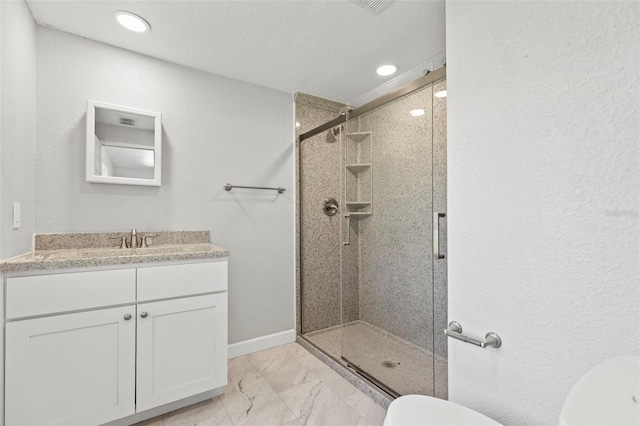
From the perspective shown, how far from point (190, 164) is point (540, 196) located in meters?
2.11

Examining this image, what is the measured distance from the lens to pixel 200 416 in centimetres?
160

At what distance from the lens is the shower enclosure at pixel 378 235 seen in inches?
74.1

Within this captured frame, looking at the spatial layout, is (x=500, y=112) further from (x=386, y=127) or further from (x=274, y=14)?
(x=274, y=14)

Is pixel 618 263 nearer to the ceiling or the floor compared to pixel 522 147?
nearer to the floor

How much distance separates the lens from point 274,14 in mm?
1577

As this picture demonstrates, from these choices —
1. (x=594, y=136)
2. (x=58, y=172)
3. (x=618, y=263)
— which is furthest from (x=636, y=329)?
(x=58, y=172)

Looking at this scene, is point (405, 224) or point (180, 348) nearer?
point (180, 348)

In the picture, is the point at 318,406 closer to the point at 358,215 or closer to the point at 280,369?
the point at 280,369

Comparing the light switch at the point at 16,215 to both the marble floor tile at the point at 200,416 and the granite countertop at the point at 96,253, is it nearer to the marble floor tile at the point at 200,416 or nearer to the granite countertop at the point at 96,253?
the granite countertop at the point at 96,253

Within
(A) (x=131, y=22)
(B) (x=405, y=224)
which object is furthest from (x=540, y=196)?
(A) (x=131, y=22)

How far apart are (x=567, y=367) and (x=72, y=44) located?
2.91 meters

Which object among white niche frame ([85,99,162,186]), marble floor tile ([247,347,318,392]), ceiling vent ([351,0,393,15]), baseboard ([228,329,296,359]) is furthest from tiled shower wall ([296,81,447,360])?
white niche frame ([85,99,162,186])

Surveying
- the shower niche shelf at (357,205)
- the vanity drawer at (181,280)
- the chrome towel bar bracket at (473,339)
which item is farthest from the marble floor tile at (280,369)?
the shower niche shelf at (357,205)

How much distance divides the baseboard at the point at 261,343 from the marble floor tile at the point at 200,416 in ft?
1.83
